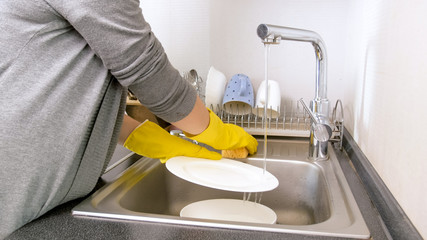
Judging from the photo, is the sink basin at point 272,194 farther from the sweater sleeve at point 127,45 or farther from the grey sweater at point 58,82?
the sweater sleeve at point 127,45

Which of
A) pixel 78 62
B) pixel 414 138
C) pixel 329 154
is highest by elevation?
pixel 78 62

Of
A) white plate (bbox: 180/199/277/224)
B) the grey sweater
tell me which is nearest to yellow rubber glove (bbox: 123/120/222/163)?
white plate (bbox: 180/199/277/224)

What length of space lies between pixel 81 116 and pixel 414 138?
569mm

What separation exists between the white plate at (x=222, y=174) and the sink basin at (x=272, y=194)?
11cm

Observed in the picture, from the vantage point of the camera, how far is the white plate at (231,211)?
0.74 meters

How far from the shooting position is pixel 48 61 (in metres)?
0.51

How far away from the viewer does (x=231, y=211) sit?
0.78 meters

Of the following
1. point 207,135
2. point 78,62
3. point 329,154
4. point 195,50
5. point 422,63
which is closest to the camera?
point 422,63

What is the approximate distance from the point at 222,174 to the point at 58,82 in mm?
454

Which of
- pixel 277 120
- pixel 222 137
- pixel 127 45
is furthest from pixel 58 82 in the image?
pixel 277 120

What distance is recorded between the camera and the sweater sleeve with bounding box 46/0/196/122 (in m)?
0.48

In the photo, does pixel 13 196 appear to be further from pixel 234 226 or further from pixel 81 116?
pixel 234 226

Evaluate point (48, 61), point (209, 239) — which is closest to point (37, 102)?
point (48, 61)

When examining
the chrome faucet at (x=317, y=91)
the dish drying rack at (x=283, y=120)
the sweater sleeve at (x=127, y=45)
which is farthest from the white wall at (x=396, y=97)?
the sweater sleeve at (x=127, y=45)
